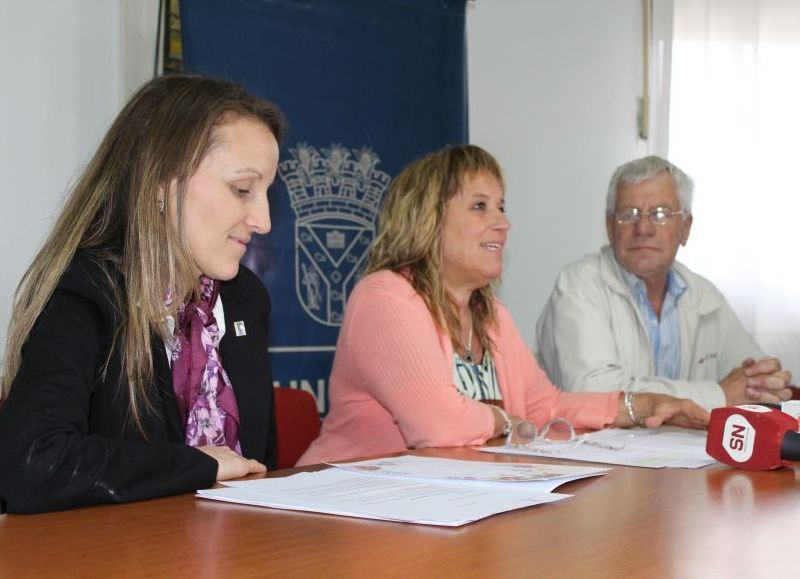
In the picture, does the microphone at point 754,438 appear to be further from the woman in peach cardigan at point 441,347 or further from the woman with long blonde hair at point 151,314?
the woman with long blonde hair at point 151,314

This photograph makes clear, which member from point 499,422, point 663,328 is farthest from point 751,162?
point 499,422

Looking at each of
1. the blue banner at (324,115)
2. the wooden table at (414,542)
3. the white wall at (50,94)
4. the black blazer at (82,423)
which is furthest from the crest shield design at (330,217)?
the wooden table at (414,542)

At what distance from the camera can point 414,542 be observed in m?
1.06

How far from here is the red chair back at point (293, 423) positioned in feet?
7.81

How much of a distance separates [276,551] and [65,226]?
2.90 feet

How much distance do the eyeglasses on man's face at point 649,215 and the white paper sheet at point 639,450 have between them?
1267 mm

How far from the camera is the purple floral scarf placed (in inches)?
69.1

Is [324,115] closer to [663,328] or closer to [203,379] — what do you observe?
[663,328]

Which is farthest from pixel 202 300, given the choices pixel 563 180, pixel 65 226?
pixel 563 180

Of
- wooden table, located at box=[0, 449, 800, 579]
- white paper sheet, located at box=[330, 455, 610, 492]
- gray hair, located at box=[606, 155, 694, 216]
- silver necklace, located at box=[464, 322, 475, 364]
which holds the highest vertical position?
gray hair, located at box=[606, 155, 694, 216]

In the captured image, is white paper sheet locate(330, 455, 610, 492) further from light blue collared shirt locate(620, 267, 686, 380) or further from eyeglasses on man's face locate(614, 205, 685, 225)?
eyeglasses on man's face locate(614, 205, 685, 225)

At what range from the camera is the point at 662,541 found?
3.61 ft

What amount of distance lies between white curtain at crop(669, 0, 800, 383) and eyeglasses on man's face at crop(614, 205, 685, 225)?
4.01 feet

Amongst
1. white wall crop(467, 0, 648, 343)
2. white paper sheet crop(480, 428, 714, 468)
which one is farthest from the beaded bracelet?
white wall crop(467, 0, 648, 343)
